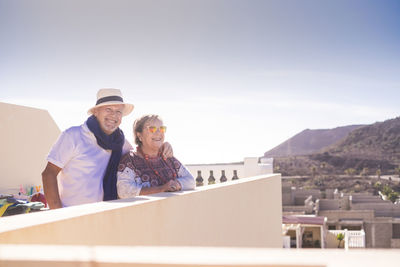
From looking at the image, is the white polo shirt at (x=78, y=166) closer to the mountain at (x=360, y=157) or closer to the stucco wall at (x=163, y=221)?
the stucco wall at (x=163, y=221)

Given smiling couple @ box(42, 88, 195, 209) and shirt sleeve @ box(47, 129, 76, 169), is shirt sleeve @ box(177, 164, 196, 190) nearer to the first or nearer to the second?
smiling couple @ box(42, 88, 195, 209)

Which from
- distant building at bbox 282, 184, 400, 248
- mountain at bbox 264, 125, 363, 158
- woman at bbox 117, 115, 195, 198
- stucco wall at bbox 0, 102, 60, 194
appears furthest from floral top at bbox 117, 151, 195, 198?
mountain at bbox 264, 125, 363, 158

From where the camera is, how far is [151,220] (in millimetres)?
2434

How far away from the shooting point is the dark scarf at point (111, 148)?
10.3 ft

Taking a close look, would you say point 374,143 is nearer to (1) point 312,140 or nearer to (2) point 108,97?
(1) point 312,140

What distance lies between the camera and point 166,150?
11.3 feet

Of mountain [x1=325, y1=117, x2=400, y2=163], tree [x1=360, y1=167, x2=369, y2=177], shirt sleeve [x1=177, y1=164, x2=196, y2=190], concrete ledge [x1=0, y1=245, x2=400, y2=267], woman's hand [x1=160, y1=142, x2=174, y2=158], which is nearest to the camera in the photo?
concrete ledge [x1=0, y1=245, x2=400, y2=267]

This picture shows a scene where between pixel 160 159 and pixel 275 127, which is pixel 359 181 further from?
pixel 160 159

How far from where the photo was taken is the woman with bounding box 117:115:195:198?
309 centimetres

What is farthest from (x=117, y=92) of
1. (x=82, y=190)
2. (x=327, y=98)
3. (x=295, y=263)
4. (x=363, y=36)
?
(x=327, y=98)

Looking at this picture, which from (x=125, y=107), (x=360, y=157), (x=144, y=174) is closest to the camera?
(x=144, y=174)

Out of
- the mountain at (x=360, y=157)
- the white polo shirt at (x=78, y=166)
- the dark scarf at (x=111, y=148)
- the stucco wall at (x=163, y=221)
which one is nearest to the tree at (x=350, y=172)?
the mountain at (x=360, y=157)

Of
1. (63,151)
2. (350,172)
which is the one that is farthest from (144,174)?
(350,172)

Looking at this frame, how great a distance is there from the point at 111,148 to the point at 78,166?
24 cm
